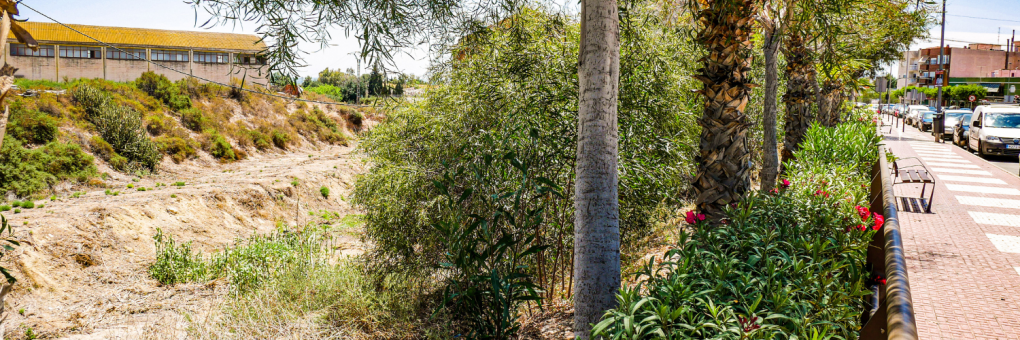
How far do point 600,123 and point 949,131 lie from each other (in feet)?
95.7

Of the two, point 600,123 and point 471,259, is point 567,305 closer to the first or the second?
point 471,259

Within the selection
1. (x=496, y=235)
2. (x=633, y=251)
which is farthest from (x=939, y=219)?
(x=496, y=235)

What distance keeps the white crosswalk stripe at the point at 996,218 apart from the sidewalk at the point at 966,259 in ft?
0.04

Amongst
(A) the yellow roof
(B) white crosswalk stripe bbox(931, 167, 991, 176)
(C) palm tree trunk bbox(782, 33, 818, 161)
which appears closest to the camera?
(C) palm tree trunk bbox(782, 33, 818, 161)

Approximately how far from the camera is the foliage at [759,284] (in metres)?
2.51

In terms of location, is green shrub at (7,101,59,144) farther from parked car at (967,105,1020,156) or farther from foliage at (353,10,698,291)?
parked car at (967,105,1020,156)

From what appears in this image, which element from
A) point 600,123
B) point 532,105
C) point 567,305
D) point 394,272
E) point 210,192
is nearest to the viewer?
point 600,123

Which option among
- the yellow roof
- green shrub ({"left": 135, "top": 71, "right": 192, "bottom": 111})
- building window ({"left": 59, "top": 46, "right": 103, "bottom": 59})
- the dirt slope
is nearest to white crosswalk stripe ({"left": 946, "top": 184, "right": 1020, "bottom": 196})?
the dirt slope

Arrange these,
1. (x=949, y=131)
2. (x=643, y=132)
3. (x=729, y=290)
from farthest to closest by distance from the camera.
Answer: (x=949, y=131) → (x=643, y=132) → (x=729, y=290)

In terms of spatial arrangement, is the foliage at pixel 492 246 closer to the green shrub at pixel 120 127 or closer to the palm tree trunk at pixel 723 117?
the palm tree trunk at pixel 723 117

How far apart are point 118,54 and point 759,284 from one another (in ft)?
155

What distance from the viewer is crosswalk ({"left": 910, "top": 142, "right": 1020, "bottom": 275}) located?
309 inches

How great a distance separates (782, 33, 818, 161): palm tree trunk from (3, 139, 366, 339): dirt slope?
806 centimetres

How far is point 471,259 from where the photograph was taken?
14.2 ft
